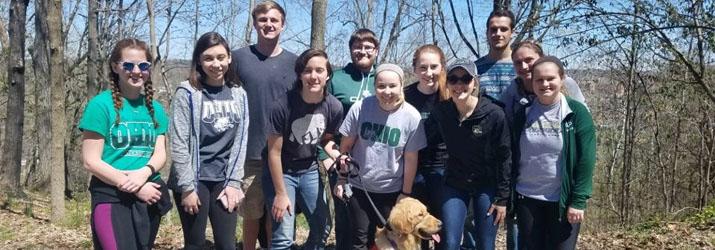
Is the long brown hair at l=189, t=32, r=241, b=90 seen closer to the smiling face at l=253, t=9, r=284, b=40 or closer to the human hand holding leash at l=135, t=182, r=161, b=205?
the smiling face at l=253, t=9, r=284, b=40

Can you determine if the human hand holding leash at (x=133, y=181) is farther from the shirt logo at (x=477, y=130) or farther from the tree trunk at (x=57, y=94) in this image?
the tree trunk at (x=57, y=94)

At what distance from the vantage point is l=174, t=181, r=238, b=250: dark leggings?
3955mm

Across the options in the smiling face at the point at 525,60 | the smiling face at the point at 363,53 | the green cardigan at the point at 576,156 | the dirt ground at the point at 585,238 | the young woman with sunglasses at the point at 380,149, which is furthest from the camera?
the dirt ground at the point at 585,238

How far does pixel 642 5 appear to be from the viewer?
10812 millimetres

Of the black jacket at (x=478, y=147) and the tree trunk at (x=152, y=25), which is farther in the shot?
the tree trunk at (x=152, y=25)

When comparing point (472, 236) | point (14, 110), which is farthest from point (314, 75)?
point (14, 110)

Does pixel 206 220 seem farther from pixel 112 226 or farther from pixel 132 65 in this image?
pixel 132 65

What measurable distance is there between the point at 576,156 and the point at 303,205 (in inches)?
78.9

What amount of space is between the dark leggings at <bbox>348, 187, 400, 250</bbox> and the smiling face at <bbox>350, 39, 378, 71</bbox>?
1.05 m

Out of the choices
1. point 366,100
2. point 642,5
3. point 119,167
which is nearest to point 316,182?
point 366,100

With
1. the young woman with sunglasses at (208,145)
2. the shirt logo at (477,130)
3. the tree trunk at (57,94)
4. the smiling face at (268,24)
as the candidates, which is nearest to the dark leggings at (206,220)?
the young woman with sunglasses at (208,145)

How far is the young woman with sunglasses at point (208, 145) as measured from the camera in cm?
389

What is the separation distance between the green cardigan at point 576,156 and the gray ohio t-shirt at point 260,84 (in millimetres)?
2087

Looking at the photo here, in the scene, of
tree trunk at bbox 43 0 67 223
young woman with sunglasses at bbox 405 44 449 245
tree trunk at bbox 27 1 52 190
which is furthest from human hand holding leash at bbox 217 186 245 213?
tree trunk at bbox 27 1 52 190
